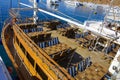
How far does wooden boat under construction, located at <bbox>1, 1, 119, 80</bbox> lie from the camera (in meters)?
10.6

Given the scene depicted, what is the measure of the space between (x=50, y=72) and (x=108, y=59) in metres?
6.98

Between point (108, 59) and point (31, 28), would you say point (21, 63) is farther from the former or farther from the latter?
point (108, 59)

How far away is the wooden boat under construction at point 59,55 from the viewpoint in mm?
10602

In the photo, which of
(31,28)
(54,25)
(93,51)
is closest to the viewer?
(93,51)

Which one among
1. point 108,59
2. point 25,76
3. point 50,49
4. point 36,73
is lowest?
point 25,76

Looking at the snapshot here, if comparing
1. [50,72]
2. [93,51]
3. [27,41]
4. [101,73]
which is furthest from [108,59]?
[27,41]

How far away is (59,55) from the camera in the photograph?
12609 mm

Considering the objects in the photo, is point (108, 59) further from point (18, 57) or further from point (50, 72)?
point (18, 57)

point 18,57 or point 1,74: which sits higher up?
point 1,74

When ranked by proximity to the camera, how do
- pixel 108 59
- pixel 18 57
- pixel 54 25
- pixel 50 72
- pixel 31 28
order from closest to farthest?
pixel 50 72
pixel 108 59
pixel 18 57
pixel 31 28
pixel 54 25

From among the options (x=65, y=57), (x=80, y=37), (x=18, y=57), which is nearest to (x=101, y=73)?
(x=65, y=57)

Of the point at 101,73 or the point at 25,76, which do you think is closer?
the point at 101,73

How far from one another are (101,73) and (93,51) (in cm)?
530

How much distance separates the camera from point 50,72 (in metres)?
10.4
